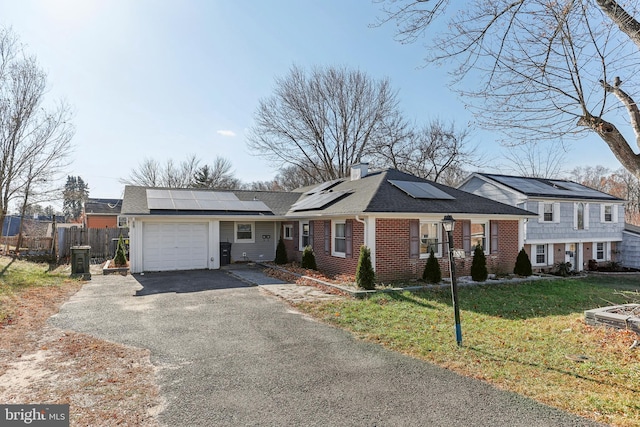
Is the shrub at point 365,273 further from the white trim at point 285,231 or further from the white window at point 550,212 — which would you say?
the white window at point 550,212

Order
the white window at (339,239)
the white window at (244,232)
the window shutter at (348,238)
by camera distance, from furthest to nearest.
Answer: the white window at (244,232)
the white window at (339,239)
the window shutter at (348,238)

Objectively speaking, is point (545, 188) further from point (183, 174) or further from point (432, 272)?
point (183, 174)

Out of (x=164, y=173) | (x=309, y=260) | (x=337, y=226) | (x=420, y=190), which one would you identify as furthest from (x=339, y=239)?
(x=164, y=173)

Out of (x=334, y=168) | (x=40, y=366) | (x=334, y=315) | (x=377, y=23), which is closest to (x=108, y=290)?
(x=40, y=366)

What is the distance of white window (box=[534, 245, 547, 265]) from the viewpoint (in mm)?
18781

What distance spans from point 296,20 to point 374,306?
7.46 meters

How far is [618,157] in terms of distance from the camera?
16.4 feet

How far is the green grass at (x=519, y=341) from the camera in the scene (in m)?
4.09

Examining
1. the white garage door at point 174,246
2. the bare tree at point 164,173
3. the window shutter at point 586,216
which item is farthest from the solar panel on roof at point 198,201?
the bare tree at point 164,173

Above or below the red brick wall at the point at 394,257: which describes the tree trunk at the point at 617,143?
above

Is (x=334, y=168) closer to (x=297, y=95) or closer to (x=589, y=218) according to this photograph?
(x=297, y=95)

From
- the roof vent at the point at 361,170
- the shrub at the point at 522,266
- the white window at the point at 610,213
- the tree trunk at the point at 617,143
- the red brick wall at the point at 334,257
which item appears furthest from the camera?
the white window at the point at 610,213

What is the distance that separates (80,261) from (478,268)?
14.1 m

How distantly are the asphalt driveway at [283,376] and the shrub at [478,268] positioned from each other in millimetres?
7113
